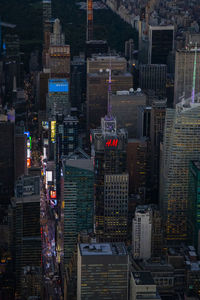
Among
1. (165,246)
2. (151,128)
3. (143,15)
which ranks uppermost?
(143,15)

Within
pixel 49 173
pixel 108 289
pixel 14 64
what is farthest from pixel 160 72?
pixel 108 289

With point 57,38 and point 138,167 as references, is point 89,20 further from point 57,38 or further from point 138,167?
point 138,167

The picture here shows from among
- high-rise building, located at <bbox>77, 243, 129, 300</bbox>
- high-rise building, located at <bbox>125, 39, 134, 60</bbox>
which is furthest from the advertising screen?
high-rise building, located at <bbox>125, 39, 134, 60</bbox>

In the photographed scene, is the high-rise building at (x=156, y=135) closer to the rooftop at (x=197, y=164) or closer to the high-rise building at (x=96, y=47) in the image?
the rooftop at (x=197, y=164)

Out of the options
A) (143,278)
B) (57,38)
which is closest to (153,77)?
(57,38)

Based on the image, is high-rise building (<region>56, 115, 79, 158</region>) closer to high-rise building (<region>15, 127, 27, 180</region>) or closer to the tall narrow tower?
high-rise building (<region>15, 127, 27, 180</region>)

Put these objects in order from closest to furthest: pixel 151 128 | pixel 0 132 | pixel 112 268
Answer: pixel 112 268 < pixel 0 132 < pixel 151 128

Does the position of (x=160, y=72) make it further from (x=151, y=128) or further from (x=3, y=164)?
(x=3, y=164)
